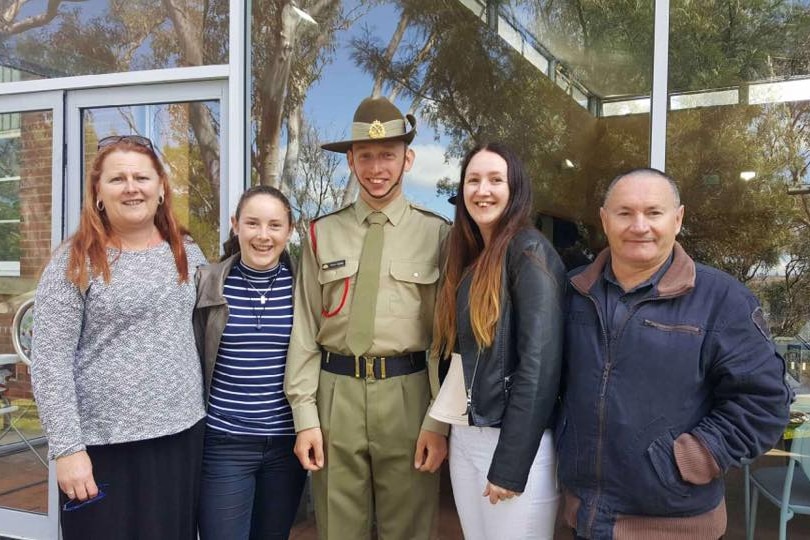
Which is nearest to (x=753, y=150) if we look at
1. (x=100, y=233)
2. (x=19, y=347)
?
(x=100, y=233)

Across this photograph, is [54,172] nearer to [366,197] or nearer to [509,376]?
[366,197]

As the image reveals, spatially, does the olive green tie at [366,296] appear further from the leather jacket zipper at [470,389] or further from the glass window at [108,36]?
the glass window at [108,36]

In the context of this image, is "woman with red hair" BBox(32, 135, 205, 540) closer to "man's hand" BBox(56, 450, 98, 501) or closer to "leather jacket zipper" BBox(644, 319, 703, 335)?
"man's hand" BBox(56, 450, 98, 501)

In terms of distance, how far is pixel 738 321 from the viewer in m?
1.38

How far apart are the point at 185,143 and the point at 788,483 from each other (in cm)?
299

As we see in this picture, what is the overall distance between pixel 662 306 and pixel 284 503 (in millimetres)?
1299

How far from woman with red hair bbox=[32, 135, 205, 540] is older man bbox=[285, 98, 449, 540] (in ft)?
1.14

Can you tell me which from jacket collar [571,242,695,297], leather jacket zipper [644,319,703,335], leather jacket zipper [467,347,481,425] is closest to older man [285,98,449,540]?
leather jacket zipper [467,347,481,425]

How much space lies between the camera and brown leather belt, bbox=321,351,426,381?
189 cm

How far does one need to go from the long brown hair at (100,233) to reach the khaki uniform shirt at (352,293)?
397 millimetres

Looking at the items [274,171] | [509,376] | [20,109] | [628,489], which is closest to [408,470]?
[509,376]

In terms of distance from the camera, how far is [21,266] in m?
3.15

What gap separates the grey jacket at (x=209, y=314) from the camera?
184 cm

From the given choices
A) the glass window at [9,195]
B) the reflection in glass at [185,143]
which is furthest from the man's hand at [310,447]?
the glass window at [9,195]
